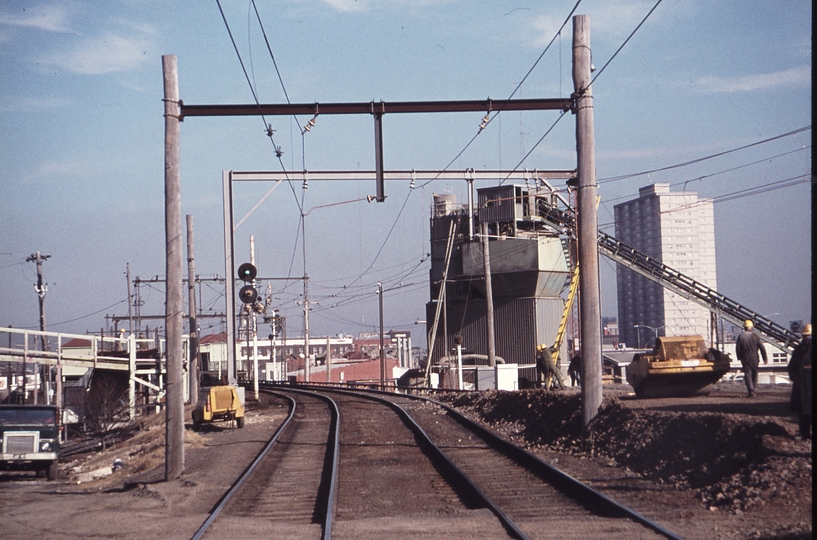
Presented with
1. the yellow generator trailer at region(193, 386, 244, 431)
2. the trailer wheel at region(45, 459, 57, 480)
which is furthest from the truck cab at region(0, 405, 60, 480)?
the yellow generator trailer at region(193, 386, 244, 431)

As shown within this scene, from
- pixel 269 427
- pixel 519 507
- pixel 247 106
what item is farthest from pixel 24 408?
pixel 519 507

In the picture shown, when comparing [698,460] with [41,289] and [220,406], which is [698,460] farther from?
[41,289]

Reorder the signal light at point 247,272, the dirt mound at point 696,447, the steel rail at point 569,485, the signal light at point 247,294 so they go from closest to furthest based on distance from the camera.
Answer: the steel rail at point 569,485, the dirt mound at point 696,447, the signal light at point 247,272, the signal light at point 247,294

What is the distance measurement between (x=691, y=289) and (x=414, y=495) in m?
35.7

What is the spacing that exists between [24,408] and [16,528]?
11.8m

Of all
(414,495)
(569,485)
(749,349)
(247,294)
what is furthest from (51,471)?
(749,349)

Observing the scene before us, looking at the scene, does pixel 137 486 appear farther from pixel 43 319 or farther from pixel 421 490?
pixel 43 319

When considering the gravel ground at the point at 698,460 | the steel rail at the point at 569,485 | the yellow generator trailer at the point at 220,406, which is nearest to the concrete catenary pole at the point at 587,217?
the gravel ground at the point at 698,460

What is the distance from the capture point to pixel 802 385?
1111 cm

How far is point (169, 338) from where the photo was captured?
1545cm

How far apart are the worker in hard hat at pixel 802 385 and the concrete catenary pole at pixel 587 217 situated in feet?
16.5

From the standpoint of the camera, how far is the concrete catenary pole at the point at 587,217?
54.9 feet

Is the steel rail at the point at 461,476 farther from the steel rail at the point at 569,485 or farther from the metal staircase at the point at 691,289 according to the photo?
the metal staircase at the point at 691,289

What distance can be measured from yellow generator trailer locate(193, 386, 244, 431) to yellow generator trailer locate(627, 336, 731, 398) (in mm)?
11771
